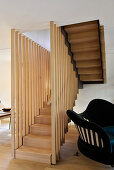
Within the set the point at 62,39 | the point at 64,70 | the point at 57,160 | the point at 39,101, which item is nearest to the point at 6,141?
the point at 39,101

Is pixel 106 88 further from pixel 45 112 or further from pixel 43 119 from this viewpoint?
pixel 43 119

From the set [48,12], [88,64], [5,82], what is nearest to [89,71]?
[88,64]

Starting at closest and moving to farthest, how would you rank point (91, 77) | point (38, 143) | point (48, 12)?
point (48, 12) → point (38, 143) → point (91, 77)

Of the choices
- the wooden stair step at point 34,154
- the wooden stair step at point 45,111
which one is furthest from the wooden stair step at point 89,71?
the wooden stair step at point 34,154

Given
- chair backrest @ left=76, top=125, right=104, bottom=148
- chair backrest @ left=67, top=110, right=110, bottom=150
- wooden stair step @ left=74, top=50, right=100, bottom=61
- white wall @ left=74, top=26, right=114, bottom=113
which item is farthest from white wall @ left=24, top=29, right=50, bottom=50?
chair backrest @ left=76, top=125, right=104, bottom=148

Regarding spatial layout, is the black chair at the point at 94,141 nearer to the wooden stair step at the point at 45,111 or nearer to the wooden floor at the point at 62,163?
the wooden floor at the point at 62,163

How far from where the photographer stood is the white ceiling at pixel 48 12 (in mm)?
1979

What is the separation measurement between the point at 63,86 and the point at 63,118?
648 mm

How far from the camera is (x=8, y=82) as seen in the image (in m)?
5.93

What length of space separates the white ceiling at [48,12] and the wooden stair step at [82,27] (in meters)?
0.30

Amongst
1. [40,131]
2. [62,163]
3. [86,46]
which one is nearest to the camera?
[62,163]

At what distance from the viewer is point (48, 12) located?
88.0 inches

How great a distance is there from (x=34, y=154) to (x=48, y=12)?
2.40 metres

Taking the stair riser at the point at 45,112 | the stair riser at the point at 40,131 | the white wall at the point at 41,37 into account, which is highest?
the white wall at the point at 41,37
